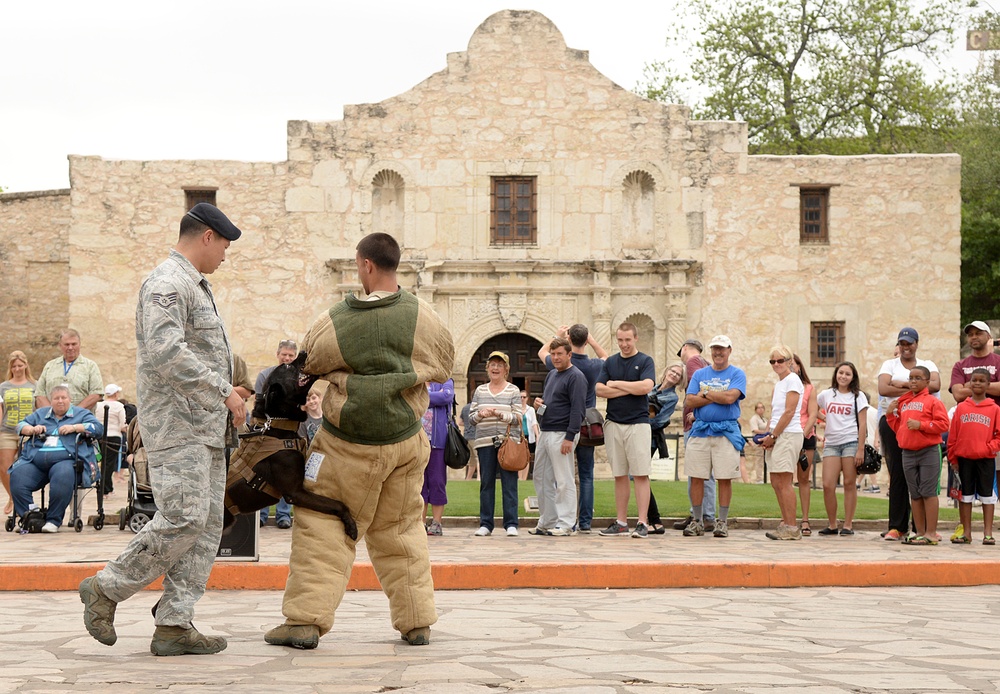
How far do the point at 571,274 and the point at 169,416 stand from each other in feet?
61.2

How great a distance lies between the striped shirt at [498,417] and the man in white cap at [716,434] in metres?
1.51

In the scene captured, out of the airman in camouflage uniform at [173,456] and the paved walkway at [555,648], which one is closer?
the paved walkway at [555,648]

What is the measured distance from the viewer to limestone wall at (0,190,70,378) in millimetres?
27375

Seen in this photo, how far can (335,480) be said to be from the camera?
5.84 meters

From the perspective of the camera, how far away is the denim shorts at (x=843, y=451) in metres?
12.2

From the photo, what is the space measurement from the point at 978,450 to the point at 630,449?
2958 mm

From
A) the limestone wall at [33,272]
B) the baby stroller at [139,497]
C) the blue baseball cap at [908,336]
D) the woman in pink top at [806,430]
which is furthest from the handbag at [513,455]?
the limestone wall at [33,272]

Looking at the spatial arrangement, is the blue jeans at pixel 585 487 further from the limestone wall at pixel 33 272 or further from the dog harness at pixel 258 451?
the limestone wall at pixel 33 272

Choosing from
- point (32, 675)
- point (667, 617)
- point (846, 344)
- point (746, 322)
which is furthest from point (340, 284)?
→ point (32, 675)

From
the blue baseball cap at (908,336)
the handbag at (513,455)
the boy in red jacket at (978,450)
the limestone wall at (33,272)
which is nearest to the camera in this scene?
the boy in red jacket at (978,450)

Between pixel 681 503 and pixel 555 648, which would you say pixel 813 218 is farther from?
pixel 555 648

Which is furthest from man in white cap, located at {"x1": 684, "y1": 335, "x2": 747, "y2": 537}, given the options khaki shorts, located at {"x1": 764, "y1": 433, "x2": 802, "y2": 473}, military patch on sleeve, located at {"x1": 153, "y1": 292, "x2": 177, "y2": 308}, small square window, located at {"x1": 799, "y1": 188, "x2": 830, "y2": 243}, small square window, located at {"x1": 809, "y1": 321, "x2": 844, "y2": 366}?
small square window, located at {"x1": 799, "y1": 188, "x2": 830, "y2": 243}

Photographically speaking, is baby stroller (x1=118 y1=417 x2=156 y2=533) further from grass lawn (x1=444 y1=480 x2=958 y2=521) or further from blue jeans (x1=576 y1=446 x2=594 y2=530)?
blue jeans (x1=576 y1=446 x2=594 y2=530)

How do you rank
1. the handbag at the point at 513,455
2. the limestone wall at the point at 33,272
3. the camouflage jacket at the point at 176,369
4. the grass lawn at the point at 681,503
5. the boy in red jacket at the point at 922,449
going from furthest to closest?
the limestone wall at the point at 33,272
the grass lawn at the point at 681,503
the handbag at the point at 513,455
the boy in red jacket at the point at 922,449
the camouflage jacket at the point at 176,369
